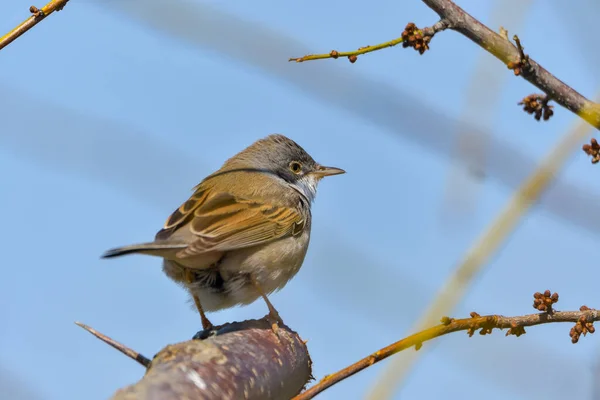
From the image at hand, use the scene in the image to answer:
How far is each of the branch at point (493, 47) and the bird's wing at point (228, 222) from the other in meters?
1.93

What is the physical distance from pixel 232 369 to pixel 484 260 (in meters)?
1.26

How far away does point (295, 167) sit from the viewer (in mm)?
6734

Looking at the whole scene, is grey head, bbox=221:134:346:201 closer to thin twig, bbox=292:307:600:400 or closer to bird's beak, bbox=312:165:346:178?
bird's beak, bbox=312:165:346:178

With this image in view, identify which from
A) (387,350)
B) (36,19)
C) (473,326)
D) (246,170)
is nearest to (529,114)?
(473,326)

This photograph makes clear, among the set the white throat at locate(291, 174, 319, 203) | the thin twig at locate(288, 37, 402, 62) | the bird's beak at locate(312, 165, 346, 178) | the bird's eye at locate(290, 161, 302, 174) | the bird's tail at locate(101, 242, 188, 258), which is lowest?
the bird's tail at locate(101, 242, 188, 258)

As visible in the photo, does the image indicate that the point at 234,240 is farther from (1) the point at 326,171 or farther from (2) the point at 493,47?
(2) the point at 493,47

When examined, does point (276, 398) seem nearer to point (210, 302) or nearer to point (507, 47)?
point (507, 47)

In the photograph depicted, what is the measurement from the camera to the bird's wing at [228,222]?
4812 mm

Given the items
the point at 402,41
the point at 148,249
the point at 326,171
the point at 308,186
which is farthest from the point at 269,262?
the point at 402,41

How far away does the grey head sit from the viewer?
6547 mm

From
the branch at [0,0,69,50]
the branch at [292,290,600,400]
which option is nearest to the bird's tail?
the branch at [0,0,69,50]

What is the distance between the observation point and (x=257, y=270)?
5129 millimetres

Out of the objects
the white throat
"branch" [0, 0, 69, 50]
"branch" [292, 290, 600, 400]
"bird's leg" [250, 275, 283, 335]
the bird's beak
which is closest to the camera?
"branch" [292, 290, 600, 400]

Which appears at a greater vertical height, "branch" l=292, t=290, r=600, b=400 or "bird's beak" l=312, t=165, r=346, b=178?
"bird's beak" l=312, t=165, r=346, b=178
